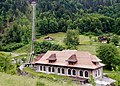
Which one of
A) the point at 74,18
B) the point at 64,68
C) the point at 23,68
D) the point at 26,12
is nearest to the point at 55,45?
the point at 23,68

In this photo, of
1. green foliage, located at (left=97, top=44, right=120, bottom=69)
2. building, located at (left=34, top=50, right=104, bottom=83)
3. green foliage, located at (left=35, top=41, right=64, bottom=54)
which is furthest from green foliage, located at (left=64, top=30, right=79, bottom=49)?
building, located at (left=34, top=50, right=104, bottom=83)

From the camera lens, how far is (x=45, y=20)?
69.3 metres

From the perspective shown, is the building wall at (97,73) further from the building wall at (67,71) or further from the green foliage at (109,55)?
the green foliage at (109,55)

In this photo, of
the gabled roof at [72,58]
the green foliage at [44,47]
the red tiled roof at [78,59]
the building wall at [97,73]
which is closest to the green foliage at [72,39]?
the green foliage at [44,47]

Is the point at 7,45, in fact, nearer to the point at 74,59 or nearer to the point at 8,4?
the point at 8,4

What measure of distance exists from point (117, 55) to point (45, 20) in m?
36.7

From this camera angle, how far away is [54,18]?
238 feet

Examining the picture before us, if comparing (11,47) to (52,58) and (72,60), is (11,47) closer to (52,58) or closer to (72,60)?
(52,58)

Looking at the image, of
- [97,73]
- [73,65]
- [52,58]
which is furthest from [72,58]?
[97,73]

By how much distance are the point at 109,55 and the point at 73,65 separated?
660 cm

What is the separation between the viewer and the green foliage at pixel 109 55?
34.7m

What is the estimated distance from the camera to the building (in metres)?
29.4

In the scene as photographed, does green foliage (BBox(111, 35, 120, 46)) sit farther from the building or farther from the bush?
the building

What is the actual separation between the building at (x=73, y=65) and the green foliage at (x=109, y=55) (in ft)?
13.3
